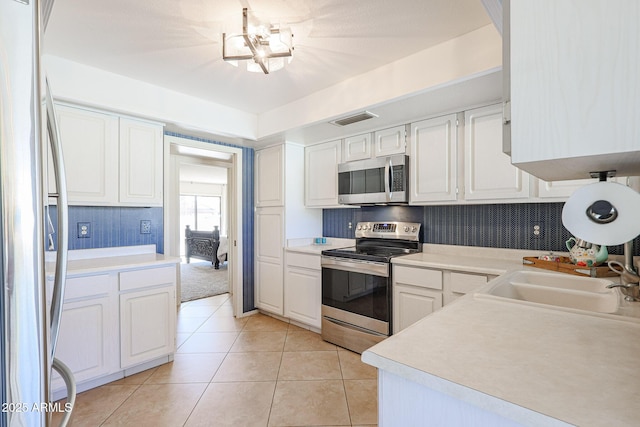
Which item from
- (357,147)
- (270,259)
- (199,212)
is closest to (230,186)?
(270,259)

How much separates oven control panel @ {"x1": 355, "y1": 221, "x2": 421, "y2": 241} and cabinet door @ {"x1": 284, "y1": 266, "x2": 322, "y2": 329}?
670 mm

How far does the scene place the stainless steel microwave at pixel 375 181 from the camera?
267 cm

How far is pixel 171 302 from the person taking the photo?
2529 mm

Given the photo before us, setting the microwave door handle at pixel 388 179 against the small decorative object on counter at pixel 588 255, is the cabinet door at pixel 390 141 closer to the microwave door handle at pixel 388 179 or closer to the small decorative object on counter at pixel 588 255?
the microwave door handle at pixel 388 179

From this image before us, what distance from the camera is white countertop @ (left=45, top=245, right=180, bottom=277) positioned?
210 cm

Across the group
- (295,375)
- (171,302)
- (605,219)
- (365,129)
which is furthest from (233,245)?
(605,219)

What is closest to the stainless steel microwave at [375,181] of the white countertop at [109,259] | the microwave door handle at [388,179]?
the microwave door handle at [388,179]

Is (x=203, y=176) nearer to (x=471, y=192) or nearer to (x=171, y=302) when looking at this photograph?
(x=171, y=302)

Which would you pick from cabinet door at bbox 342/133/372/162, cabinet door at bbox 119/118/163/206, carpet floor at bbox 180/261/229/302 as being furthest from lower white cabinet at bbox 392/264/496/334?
carpet floor at bbox 180/261/229/302

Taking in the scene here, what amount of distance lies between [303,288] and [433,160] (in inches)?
72.6

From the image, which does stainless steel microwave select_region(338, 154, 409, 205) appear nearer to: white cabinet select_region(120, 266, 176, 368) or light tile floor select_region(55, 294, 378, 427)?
light tile floor select_region(55, 294, 378, 427)

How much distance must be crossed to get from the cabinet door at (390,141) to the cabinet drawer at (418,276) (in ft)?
3.52

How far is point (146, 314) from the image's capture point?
2373 millimetres

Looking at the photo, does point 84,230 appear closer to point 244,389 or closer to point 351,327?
point 244,389
